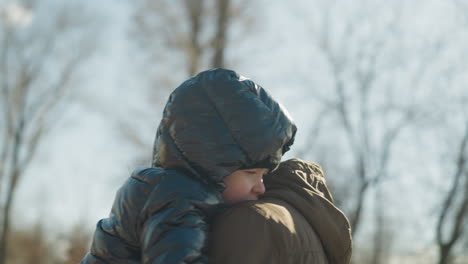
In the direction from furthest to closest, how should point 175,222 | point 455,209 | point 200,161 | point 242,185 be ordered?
1. point 455,209
2. point 242,185
3. point 200,161
4. point 175,222

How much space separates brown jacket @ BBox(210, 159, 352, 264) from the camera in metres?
1.95

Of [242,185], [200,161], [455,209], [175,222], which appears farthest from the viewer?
[455,209]

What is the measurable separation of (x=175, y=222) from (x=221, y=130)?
1.24ft

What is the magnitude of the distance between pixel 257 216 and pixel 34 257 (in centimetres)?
2770

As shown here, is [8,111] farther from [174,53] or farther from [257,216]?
[257,216]

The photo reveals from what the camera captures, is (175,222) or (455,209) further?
(455,209)

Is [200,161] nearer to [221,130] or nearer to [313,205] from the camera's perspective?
[221,130]

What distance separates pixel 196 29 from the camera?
15359 mm

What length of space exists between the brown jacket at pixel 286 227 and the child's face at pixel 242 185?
53mm

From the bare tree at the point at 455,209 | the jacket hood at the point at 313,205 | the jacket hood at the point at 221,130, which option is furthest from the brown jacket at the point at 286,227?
the bare tree at the point at 455,209

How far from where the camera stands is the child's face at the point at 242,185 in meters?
2.25

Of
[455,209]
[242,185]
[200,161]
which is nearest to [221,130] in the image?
[200,161]

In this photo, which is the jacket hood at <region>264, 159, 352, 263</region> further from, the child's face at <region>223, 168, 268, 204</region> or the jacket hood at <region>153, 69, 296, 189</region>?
the jacket hood at <region>153, 69, 296, 189</region>

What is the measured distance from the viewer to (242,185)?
7.43 feet
